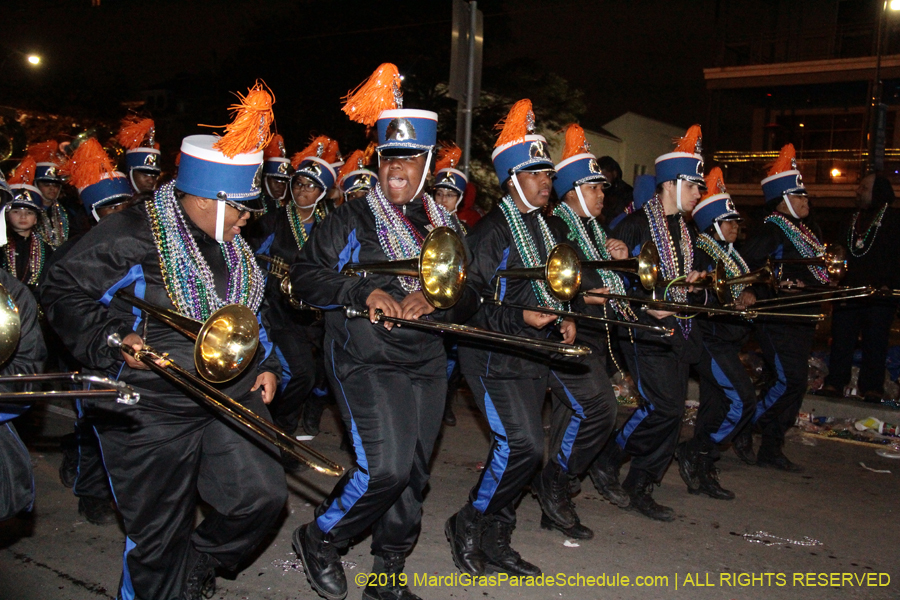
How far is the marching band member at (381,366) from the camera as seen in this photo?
3.95 m

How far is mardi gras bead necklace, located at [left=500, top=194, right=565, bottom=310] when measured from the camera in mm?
4820

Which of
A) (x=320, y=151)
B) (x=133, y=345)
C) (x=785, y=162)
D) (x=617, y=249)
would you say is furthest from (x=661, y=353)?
(x=320, y=151)

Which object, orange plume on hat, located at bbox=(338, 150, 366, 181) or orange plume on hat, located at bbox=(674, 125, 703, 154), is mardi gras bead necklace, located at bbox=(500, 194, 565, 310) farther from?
orange plume on hat, located at bbox=(338, 150, 366, 181)

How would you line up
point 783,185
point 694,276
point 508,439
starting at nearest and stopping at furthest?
point 508,439, point 694,276, point 783,185

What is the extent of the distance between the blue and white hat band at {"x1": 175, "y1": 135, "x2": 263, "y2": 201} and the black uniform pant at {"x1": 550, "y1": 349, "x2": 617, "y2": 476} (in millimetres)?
2415

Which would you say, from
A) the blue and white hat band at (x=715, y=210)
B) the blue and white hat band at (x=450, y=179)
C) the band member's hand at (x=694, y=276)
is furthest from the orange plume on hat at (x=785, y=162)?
the blue and white hat band at (x=450, y=179)

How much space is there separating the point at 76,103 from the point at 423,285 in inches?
1126

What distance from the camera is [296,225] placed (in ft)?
23.5

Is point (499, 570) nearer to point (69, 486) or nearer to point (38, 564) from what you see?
point (38, 564)

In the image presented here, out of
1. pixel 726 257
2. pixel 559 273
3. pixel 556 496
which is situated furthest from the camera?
A: pixel 726 257

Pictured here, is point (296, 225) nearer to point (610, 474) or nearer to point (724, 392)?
point (610, 474)

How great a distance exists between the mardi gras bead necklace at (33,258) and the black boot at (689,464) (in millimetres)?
5438

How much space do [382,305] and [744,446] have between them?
473 centimetres

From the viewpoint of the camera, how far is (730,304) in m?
6.38
